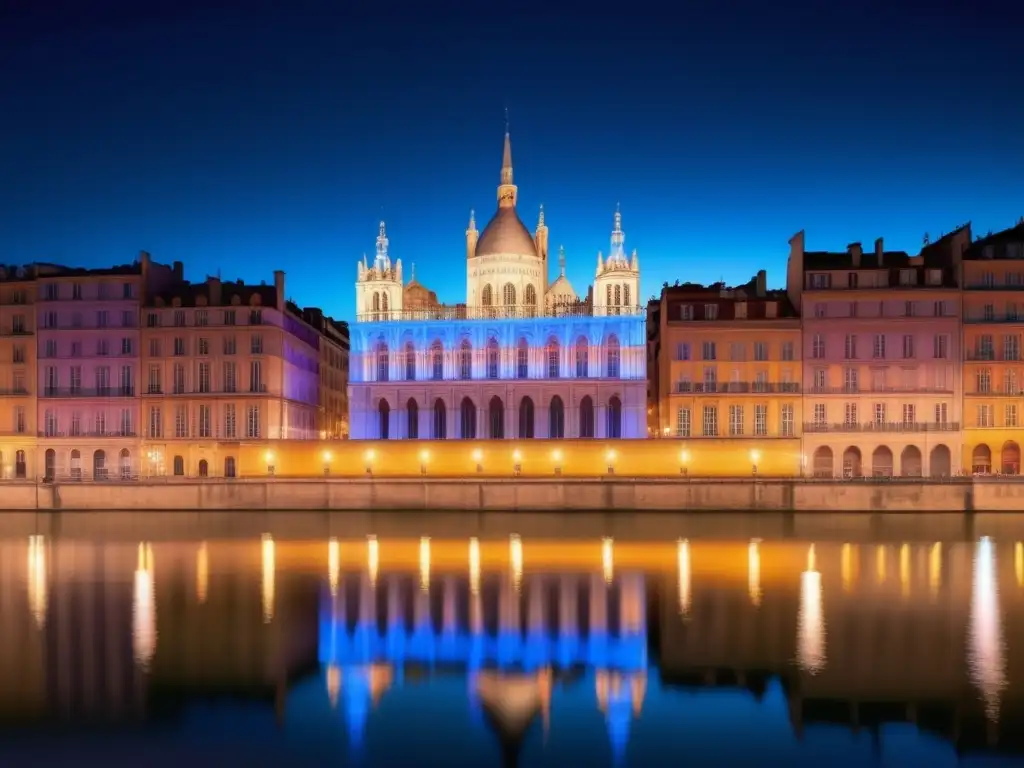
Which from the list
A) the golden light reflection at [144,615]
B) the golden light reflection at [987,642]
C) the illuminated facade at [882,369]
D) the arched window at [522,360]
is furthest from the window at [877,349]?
the golden light reflection at [144,615]

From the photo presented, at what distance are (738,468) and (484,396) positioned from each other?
19844mm

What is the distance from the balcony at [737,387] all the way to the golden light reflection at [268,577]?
1130 inches

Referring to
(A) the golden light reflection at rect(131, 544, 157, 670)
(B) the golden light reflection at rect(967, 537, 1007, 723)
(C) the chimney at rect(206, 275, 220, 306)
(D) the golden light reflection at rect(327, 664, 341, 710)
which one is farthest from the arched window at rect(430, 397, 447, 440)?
(D) the golden light reflection at rect(327, 664, 341, 710)

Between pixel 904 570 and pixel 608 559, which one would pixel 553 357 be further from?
pixel 904 570

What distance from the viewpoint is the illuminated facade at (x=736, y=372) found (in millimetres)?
64625

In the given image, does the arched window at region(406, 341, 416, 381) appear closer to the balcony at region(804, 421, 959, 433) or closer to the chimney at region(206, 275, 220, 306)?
the chimney at region(206, 275, 220, 306)

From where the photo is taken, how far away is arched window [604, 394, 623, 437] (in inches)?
2896

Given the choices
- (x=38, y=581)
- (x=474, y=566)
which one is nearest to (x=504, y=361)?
(x=474, y=566)

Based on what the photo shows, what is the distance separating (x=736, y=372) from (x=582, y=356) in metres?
12.6

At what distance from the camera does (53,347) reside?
67000 millimetres

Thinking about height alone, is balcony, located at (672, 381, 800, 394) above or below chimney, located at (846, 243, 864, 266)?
below

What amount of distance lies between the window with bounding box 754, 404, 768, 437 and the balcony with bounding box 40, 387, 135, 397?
123 feet

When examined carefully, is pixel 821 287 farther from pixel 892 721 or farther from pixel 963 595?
pixel 892 721

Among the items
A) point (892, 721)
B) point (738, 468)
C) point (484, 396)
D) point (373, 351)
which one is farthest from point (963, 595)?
point (373, 351)
